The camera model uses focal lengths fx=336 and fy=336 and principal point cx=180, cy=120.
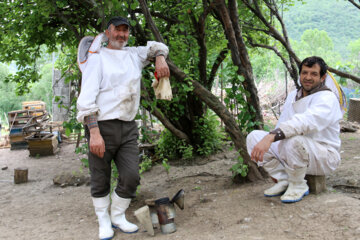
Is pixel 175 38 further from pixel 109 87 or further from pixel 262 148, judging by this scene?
pixel 262 148

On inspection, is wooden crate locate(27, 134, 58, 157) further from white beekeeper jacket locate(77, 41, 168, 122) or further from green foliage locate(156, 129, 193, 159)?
white beekeeper jacket locate(77, 41, 168, 122)

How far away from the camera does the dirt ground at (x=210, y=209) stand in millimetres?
2731

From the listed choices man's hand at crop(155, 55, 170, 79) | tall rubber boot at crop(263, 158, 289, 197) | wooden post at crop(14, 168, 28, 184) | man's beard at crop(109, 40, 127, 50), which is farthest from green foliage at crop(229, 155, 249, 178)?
wooden post at crop(14, 168, 28, 184)

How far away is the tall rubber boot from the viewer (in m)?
3.36

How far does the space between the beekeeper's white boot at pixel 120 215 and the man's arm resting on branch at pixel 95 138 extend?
1.83 ft

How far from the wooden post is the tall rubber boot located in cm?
557

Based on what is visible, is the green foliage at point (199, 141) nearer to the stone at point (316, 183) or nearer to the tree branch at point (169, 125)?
the tree branch at point (169, 125)

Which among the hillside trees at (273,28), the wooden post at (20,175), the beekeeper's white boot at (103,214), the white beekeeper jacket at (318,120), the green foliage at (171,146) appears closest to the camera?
the white beekeeper jacket at (318,120)

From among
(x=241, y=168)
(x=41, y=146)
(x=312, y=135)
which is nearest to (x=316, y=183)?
(x=312, y=135)

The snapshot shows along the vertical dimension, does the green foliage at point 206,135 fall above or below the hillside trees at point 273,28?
below

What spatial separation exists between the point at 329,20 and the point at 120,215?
56029mm

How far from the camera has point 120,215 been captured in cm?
330

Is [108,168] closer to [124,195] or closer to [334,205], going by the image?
[124,195]

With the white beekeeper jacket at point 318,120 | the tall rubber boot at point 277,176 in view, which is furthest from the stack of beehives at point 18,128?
the white beekeeper jacket at point 318,120
